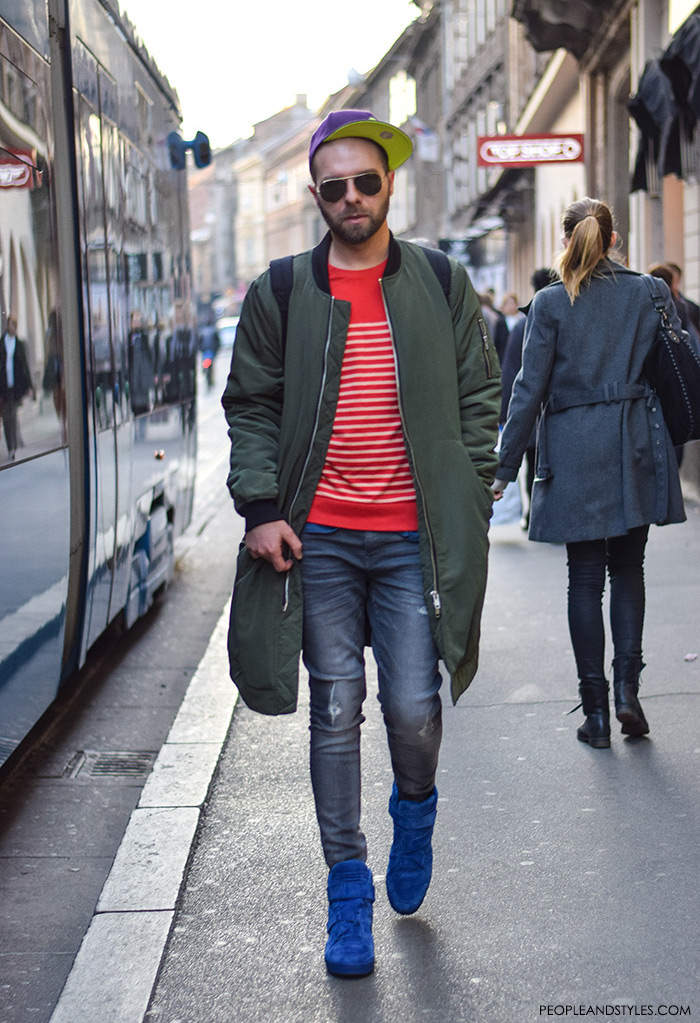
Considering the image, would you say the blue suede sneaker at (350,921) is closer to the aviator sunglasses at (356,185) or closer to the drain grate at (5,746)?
the drain grate at (5,746)

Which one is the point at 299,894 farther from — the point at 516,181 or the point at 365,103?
the point at 365,103

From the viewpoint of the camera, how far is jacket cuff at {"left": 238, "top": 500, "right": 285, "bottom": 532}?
345cm

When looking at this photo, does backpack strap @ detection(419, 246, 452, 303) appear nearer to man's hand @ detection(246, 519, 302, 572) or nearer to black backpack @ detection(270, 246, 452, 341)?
black backpack @ detection(270, 246, 452, 341)

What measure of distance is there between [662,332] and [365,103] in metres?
71.9

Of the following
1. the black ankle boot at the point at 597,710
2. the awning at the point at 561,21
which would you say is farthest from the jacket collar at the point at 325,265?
the awning at the point at 561,21

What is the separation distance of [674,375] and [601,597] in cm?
81

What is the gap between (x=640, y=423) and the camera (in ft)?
17.1

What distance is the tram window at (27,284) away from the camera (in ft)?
14.9

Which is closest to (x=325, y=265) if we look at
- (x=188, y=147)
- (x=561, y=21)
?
(x=188, y=147)

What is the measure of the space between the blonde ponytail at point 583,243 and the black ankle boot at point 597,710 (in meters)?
1.32

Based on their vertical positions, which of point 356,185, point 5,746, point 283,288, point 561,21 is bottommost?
point 5,746

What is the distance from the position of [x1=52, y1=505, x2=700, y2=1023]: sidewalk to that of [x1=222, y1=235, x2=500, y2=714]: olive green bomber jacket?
25.3 inches

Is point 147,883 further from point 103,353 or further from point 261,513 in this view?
point 103,353

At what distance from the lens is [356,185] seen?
3.43 m
